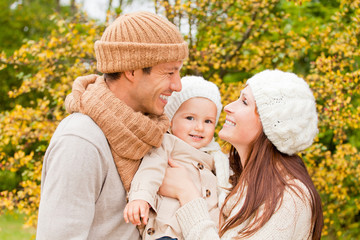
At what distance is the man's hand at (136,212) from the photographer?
1959 millimetres

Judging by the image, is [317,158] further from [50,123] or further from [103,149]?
[103,149]

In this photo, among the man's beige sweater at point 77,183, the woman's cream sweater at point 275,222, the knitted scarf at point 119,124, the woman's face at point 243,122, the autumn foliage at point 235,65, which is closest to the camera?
the man's beige sweater at point 77,183

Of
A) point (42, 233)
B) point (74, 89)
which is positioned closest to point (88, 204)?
point (42, 233)

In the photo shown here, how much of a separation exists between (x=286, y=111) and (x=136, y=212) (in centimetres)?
101

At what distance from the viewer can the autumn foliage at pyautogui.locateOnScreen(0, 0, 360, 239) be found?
12.8 ft

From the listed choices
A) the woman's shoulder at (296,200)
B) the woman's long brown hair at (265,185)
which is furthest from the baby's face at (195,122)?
the woman's shoulder at (296,200)

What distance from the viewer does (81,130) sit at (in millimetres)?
1866

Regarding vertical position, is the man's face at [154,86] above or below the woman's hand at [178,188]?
above

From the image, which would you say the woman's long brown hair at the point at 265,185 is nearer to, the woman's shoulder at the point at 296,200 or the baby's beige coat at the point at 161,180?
the woman's shoulder at the point at 296,200

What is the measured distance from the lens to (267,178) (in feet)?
7.89

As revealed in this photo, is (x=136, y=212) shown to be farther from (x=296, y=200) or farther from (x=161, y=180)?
(x=296, y=200)

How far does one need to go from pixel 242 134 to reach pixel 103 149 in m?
0.97

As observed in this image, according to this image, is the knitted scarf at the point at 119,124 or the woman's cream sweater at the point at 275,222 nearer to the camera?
the knitted scarf at the point at 119,124

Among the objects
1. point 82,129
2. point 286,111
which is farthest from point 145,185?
point 286,111
